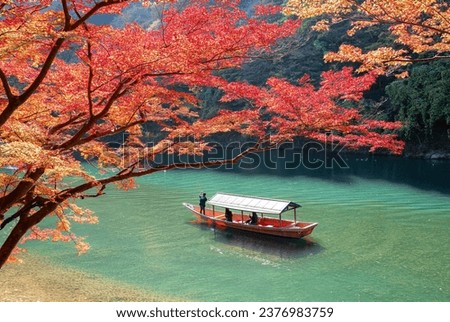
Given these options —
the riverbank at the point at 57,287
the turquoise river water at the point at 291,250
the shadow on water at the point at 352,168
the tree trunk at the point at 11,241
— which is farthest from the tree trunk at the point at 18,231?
the shadow on water at the point at 352,168

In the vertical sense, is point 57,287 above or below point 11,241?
below

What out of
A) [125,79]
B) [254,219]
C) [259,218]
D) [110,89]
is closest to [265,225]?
[254,219]

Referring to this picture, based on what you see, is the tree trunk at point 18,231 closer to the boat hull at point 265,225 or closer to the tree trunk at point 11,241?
the tree trunk at point 11,241

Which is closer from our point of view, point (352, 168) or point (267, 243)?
point (267, 243)

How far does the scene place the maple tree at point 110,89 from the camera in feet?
13.6

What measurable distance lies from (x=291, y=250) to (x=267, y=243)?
1.06m

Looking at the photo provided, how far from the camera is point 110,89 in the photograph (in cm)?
546

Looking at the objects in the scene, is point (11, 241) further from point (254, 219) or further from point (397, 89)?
point (397, 89)

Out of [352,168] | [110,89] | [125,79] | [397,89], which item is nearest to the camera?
[125,79]

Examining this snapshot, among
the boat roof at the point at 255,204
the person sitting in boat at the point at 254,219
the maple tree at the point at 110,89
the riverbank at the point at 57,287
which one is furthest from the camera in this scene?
the person sitting in boat at the point at 254,219

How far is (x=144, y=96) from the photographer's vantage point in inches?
223

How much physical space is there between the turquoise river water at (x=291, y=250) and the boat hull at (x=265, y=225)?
11.8 inches

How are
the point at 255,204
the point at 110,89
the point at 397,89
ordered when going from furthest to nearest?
the point at 397,89
the point at 255,204
the point at 110,89
